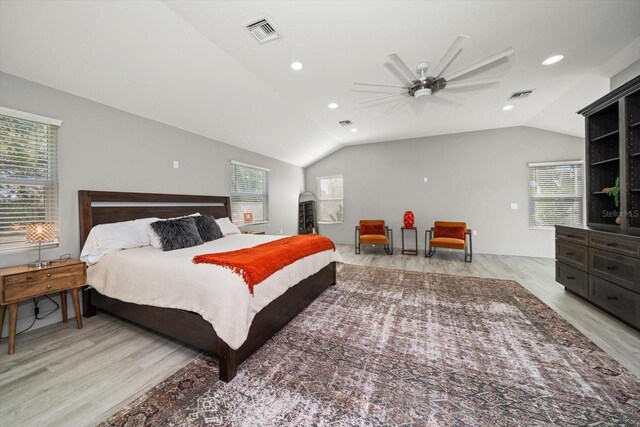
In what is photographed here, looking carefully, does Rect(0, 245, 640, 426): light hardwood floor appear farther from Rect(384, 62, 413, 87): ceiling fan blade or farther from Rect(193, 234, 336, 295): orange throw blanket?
Rect(384, 62, 413, 87): ceiling fan blade

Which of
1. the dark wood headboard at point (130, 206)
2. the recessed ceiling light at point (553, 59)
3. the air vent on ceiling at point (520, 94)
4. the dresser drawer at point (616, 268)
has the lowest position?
the dresser drawer at point (616, 268)

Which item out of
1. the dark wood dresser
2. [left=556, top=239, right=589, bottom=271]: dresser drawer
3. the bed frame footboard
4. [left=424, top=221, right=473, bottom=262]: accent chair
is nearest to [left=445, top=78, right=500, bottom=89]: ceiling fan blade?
the dark wood dresser

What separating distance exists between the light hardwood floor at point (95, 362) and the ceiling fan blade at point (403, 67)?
3228mm

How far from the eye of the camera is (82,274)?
2.42 metres

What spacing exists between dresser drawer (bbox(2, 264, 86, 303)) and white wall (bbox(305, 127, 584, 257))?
5.66 meters

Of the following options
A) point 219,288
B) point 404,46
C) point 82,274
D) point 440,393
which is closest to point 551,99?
point 404,46

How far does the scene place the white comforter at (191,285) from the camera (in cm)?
168

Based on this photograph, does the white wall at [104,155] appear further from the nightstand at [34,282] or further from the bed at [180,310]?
the nightstand at [34,282]

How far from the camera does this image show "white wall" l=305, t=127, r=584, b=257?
5.36m

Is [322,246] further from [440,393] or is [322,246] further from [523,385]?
[523,385]

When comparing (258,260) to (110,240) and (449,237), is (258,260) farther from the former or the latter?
(449,237)

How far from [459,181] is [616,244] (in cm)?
365

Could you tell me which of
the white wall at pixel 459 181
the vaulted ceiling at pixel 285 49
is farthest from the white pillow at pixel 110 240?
the white wall at pixel 459 181

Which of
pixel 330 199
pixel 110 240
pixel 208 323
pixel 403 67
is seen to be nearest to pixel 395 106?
pixel 403 67
